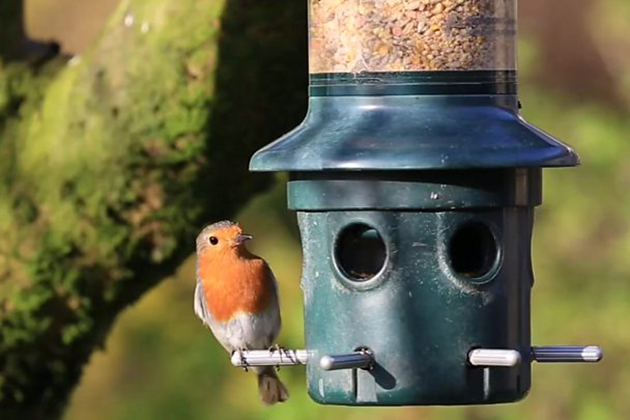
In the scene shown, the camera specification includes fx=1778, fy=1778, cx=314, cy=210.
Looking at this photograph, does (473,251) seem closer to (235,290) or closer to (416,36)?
(416,36)

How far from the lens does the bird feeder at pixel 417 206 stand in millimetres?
4410

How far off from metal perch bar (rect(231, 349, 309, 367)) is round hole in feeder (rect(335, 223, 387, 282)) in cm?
26

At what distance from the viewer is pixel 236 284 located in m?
5.44

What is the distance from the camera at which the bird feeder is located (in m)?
4.41

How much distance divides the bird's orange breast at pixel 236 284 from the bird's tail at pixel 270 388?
1.82 ft

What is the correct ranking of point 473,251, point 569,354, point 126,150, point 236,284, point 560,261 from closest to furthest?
1. point 569,354
2. point 473,251
3. point 236,284
4. point 126,150
5. point 560,261

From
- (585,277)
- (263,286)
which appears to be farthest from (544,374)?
(263,286)

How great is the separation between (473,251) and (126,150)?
156cm

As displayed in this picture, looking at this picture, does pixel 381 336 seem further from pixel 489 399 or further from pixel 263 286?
pixel 263 286

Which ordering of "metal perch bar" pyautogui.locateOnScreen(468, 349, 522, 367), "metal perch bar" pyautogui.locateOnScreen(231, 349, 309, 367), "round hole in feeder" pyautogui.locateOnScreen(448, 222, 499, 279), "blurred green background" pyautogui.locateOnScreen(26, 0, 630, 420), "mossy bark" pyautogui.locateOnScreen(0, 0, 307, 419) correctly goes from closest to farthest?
"metal perch bar" pyautogui.locateOnScreen(468, 349, 522, 367) < "round hole in feeder" pyautogui.locateOnScreen(448, 222, 499, 279) < "metal perch bar" pyautogui.locateOnScreen(231, 349, 309, 367) < "mossy bark" pyautogui.locateOnScreen(0, 0, 307, 419) < "blurred green background" pyautogui.locateOnScreen(26, 0, 630, 420)

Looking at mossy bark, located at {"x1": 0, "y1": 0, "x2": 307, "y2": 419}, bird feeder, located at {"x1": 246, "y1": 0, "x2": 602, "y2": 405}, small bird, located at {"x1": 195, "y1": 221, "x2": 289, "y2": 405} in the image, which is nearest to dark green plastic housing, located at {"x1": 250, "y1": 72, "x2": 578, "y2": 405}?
bird feeder, located at {"x1": 246, "y1": 0, "x2": 602, "y2": 405}

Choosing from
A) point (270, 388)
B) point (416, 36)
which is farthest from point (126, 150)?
point (416, 36)

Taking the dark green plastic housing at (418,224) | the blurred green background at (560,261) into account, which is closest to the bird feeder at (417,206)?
the dark green plastic housing at (418,224)

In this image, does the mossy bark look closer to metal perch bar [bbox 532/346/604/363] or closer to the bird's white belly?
the bird's white belly
